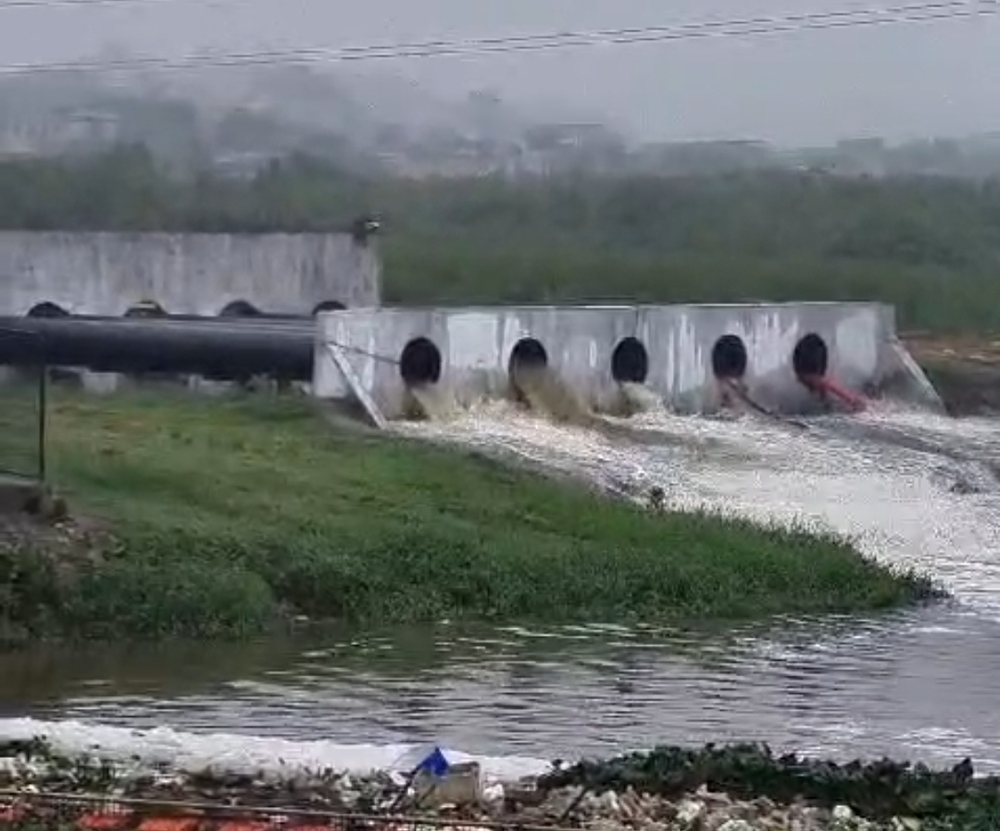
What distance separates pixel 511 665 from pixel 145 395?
13.4 m

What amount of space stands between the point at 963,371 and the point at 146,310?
41.4 ft

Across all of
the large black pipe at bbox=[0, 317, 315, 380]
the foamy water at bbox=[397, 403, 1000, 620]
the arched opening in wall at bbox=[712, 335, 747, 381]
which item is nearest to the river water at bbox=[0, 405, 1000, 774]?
the foamy water at bbox=[397, 403, 1000, 620]

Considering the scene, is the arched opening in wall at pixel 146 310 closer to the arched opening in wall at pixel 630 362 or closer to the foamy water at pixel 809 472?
the foamy water at pixel 809 472

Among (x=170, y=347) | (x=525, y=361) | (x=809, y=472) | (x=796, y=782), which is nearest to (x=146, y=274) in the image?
(x=170, y=347)

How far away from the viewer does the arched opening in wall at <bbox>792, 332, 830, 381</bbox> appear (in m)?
34.8

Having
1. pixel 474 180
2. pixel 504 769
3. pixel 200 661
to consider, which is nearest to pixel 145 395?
pixel 200 661

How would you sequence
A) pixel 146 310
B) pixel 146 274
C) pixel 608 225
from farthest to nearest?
1. pixel 608 225
2. pixel 146 274
3. pixel 146 310

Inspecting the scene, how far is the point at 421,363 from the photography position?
98.4ft

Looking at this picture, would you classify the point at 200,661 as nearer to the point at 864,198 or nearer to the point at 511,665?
the point at 511,665

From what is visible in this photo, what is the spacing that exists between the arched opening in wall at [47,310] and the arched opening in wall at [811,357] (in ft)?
34.9

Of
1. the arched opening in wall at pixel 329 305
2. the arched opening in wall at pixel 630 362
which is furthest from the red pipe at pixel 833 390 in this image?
the arched opening in wall at pixel 329 305

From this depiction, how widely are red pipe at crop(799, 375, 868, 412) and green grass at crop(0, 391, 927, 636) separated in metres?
10.5

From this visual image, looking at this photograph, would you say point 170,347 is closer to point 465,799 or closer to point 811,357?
point 811,357

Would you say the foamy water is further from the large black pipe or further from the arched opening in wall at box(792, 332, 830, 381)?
the large black pipe
